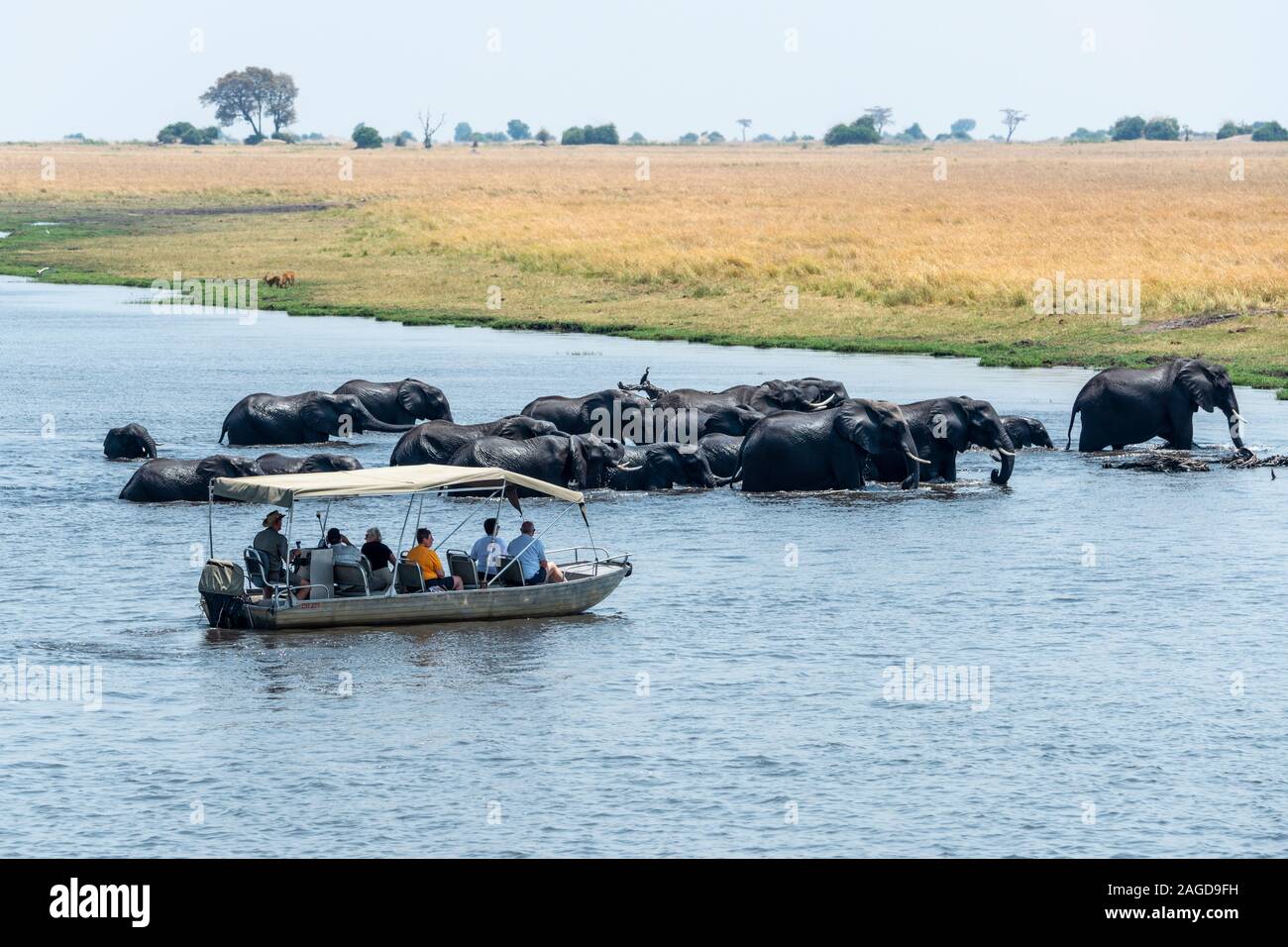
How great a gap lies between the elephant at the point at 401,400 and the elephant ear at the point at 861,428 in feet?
32.2

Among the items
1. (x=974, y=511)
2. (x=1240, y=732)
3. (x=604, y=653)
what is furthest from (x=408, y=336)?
(x=1240, y=732)

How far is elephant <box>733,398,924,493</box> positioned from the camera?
31219mm

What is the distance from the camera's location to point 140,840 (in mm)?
15516

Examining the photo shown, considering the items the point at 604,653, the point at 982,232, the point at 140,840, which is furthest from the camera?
the point at 982,232

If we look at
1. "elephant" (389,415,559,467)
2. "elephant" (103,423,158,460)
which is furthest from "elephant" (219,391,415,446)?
"elephant" (389,415,559,467)

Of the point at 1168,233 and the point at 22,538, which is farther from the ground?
the point at 1168,233

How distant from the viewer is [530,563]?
23.2 meters

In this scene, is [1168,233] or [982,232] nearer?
[1168,233]

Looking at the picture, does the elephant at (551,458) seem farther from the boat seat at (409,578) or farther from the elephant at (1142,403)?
the elephant at (1142,403)

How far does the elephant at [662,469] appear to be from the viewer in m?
32.0

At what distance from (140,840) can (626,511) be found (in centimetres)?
1510

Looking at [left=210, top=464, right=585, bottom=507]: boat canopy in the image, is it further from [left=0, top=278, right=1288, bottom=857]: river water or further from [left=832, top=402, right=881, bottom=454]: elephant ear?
[left=832, top=402, right=881, bottom=454]: elephant ear

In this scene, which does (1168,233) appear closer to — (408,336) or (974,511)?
(408,336)
